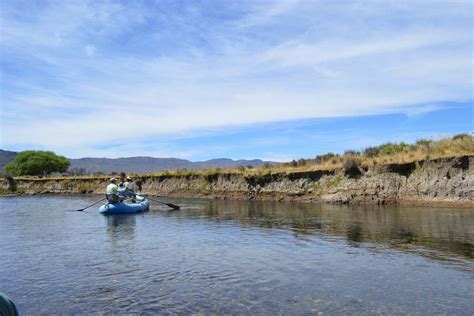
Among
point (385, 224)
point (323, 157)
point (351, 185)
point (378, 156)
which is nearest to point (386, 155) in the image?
point (378, 156)

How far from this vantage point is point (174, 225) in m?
24.9

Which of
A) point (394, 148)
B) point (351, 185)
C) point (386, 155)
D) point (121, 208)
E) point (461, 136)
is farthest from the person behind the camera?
point (394, 148)

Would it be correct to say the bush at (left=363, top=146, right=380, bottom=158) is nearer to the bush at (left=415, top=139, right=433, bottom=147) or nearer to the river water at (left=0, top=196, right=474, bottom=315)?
the bush at (left=415, top=139, right=433, bottom=147)

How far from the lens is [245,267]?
1392cm

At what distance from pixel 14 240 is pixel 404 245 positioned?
15181mm

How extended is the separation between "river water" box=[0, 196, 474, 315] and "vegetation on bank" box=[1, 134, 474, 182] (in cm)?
1111

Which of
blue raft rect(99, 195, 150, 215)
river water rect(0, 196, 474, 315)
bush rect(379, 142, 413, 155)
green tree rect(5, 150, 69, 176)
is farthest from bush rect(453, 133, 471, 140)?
green tree rect(5, 150, 69, 176)

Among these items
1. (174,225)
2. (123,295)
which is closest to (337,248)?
(123,295)

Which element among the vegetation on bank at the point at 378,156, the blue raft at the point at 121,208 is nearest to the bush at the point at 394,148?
the vegetation on bank at the point at 378,156

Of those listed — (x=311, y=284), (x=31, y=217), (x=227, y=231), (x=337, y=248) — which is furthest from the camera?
(x=31, y=217)

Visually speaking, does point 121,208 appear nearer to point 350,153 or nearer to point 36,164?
point 350,153

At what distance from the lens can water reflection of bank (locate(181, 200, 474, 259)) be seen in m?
17.9

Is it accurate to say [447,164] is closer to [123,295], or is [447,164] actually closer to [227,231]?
[227,231]

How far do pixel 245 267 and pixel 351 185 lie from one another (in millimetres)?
25956
